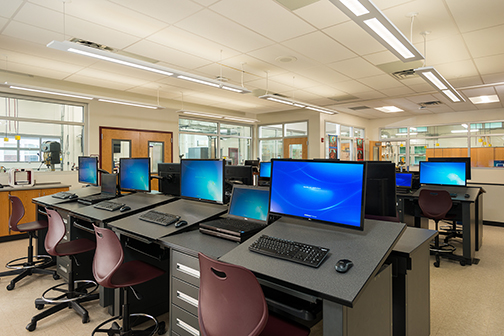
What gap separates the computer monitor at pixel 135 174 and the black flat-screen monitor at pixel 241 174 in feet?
2.81

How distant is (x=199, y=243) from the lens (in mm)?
1763

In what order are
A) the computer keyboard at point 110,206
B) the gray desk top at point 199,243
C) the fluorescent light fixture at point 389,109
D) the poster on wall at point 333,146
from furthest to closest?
1. the poster on wall at point 333,146
2. the fluorescent light fixture at point 389,109
3. the computer keyboard at point 110,206
4. the gray desk top at point 199,243

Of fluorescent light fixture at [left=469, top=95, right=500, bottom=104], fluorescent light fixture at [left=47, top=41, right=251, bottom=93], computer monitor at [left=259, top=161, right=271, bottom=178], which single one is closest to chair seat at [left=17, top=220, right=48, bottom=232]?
fluorescent light fixture at [left=47, top=41, right=251, bottom=93]

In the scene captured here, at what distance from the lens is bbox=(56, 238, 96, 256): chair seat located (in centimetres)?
253

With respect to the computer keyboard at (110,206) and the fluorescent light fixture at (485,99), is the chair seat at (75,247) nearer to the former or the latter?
the computer keyboard at (110,206)

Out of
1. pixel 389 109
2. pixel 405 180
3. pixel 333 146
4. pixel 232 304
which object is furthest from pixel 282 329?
pixel 389 109

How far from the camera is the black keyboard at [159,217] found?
7.03ft

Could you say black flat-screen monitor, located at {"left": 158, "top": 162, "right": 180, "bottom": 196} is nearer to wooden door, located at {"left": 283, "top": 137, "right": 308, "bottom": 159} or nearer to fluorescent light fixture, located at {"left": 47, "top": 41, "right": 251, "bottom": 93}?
fluorescent light fixture, located at {"left": 47, "top": 41, "right": 251, "bottom": 93}

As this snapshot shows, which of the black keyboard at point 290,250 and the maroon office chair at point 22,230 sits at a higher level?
the black keyboard at point 290,250

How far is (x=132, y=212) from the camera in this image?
258 cm

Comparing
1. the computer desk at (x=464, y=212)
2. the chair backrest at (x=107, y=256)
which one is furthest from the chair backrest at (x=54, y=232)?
the computer desk at (x=464, y=212)

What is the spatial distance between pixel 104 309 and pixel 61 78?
15.8ft

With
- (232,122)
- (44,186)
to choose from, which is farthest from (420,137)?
(44,186)

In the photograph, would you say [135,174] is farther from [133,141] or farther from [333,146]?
[333,146]
